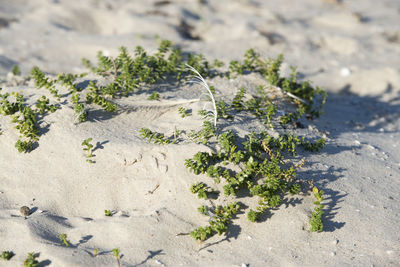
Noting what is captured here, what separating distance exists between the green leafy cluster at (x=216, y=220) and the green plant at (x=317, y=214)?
0.62 meters

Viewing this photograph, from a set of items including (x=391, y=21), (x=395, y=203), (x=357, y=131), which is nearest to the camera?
(x=395, y=203)

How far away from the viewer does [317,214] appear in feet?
9.95

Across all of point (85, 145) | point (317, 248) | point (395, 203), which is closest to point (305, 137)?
point (395, 203)

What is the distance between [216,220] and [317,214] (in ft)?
2.77

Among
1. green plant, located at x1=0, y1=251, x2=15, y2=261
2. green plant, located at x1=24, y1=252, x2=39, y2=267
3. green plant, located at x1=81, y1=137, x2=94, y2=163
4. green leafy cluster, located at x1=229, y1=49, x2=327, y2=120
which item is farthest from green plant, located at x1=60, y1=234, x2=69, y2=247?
green leafy cluster, located at x1=229, y1=49, x2=327, y2=120

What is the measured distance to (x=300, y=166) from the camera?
3430 millimetres

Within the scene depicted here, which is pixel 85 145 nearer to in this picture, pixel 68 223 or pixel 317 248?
pixel 68 223

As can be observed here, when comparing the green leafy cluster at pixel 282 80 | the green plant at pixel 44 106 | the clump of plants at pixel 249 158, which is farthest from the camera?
the green leafy cluster at pixel 282 80

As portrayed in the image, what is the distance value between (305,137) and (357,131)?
1.19 meters

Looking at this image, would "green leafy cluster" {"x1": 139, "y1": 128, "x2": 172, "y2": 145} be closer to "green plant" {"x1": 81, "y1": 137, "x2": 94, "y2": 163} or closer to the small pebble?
"green plant" {"x1": 81, "y1": 137, "x2": 94, "y2": 163}

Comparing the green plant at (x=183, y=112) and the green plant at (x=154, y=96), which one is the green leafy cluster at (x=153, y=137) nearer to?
the green plant at (x=183, y=112)

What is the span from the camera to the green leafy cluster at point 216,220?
9.57ft

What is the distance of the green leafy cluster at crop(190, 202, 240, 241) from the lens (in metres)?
2.92

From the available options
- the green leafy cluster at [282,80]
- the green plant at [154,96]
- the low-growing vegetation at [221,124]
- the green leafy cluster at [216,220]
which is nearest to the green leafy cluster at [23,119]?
the low-growing vegetation at [221,124]
